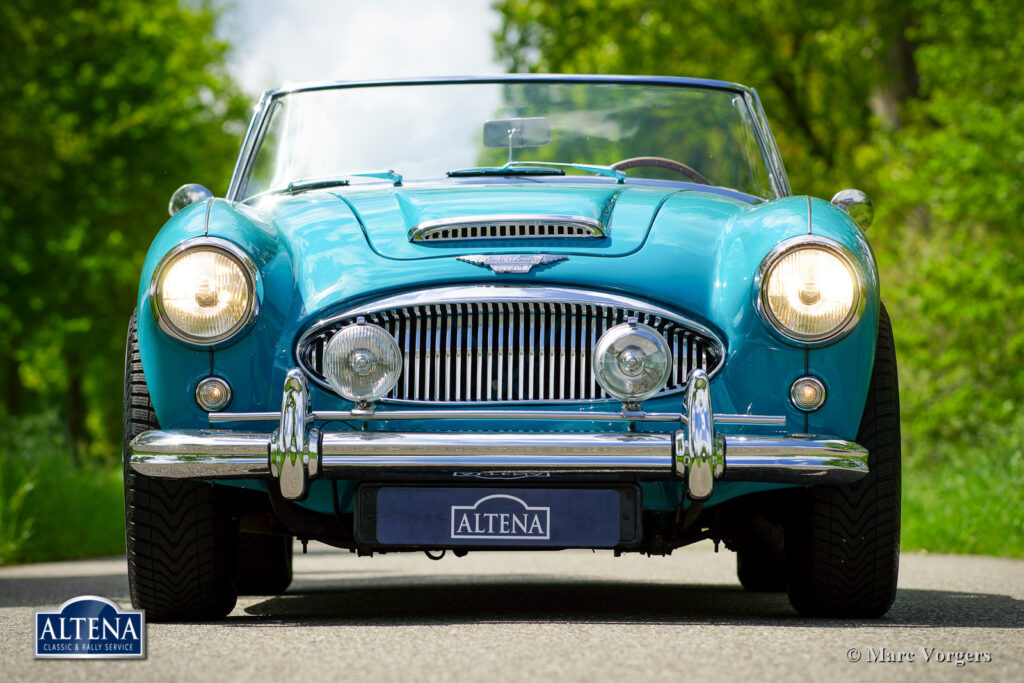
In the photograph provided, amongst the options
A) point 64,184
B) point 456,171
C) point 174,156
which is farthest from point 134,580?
point 174,156

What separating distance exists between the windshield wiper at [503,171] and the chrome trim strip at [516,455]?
5.01 ft

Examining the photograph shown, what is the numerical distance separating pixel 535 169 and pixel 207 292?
1.47 meters

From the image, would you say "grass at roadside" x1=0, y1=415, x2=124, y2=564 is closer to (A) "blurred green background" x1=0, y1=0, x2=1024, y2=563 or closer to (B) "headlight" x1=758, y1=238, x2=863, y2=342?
(A) "blurred green background" x1=0, y1=0, x2=1024, y2=563

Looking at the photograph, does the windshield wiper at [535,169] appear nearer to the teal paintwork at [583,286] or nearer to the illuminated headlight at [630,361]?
the teal paintwork at [583,286]

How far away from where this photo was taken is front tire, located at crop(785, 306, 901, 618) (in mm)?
4352

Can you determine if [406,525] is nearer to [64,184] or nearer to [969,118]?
[969,118]

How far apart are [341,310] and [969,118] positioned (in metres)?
11.7

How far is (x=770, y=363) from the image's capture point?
166 inches

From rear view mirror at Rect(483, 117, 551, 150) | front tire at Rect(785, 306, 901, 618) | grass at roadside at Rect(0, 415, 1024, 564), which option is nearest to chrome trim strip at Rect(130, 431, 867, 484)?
front tire at Rect(785, 306, 901, 618)

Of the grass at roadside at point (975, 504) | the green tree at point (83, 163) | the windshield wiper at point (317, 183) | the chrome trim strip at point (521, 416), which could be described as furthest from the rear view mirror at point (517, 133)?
the green tree at point (83, 163)

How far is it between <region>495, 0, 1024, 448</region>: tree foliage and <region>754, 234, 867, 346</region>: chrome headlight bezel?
8.94 metres

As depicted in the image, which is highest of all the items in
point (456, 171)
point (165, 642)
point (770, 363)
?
point (456, 171)

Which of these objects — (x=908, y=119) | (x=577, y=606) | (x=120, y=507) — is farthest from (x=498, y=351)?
(x=908, y=119)

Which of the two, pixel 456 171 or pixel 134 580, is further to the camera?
pixel 456 171
